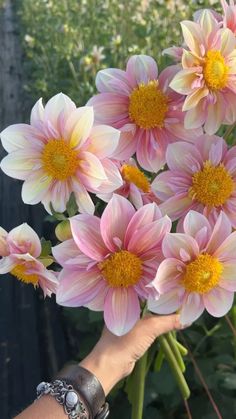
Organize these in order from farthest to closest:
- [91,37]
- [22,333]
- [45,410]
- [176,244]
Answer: [91,37] → [22,333] → [45,410] → [176,244]

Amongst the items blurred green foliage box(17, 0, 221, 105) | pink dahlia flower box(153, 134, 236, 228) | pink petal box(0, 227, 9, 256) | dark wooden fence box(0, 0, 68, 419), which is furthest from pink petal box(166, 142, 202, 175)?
blurred green foliage box(17, 0, 221, 105)

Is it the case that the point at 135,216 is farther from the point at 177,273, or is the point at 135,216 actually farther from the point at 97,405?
the point at 97,405

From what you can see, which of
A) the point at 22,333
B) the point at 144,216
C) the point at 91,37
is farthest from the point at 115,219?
the point at 91,37

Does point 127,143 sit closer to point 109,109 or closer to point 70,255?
point 109,109

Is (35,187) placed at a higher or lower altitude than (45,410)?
higher

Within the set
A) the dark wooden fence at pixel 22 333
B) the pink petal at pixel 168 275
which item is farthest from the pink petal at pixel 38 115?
the dark wooden fence at pixel 22 333

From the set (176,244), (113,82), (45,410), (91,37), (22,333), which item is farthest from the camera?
(91,37)

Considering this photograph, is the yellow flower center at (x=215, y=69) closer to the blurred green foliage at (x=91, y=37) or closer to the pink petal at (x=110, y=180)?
the pink petal at (x=110, y=180)

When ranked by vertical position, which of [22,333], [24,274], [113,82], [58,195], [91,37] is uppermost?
[113,82]
